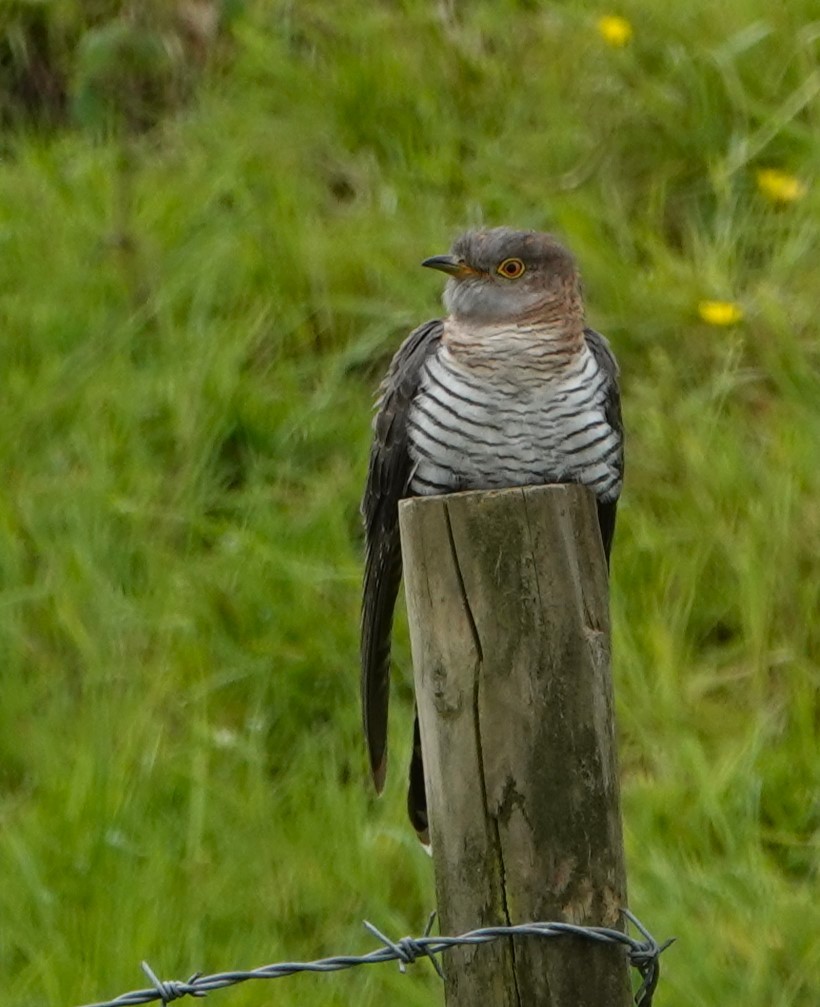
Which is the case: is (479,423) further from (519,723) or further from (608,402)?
(519,723)

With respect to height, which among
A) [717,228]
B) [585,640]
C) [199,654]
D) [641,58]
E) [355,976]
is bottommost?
[355,976]

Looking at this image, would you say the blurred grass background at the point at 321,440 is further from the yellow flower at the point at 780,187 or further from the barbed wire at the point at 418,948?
the barbed wire at the point at 418,948

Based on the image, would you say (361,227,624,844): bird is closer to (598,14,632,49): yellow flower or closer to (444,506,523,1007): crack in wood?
(444,506,523,1007): crack in wood

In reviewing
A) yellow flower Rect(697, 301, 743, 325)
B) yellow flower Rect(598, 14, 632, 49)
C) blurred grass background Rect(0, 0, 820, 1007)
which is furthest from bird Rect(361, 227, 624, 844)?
yellow flower Rect(598, 14, 632, 49)

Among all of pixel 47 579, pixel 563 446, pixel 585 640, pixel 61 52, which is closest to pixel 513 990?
pixel 585 640

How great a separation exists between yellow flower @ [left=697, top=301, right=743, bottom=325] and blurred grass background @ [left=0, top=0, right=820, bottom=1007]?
0.01 metres

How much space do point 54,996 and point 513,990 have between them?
1736mm

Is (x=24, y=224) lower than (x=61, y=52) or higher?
lower

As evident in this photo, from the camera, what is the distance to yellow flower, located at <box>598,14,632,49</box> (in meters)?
7.38

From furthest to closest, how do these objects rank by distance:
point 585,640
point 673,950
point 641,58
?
point 641,58 → point 673,950 → point 585,640

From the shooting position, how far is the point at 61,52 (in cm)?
798

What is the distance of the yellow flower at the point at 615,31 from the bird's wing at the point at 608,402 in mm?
3355

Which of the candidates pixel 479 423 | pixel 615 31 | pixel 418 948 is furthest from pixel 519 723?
pixel 615 31

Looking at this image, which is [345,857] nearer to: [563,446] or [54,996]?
[54,996]
